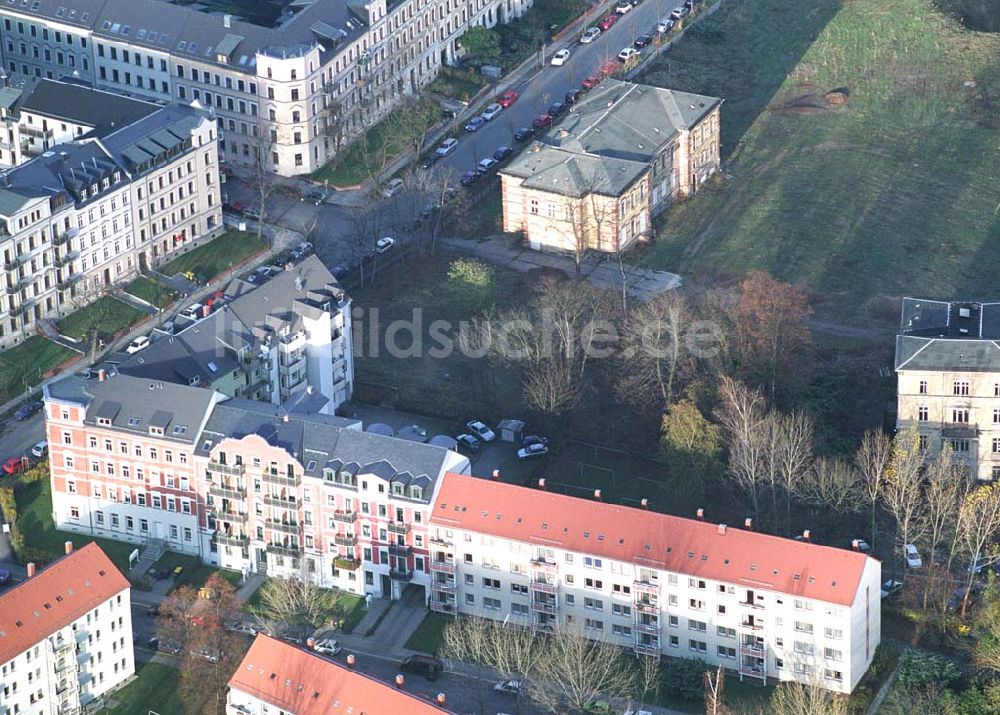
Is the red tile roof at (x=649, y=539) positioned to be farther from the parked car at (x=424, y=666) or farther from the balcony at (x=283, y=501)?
the balcony at (x=283, y=501)

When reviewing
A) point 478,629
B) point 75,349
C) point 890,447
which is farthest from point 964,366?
point 75,349

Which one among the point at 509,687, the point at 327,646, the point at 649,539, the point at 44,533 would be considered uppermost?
the point at 649,539

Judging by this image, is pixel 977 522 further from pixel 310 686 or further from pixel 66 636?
pixel 66 636

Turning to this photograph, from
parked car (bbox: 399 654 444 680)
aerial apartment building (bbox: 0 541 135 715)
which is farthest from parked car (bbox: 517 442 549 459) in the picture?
aerial apartment building (bbox: 0 541 135 715)

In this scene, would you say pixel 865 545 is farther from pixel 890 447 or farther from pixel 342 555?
pixel 342 555

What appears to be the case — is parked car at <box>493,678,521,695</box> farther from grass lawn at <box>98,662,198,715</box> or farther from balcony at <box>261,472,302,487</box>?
balcony at <box>261,472,302,487</box>

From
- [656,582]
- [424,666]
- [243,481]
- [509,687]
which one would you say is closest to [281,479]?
[243,481]
